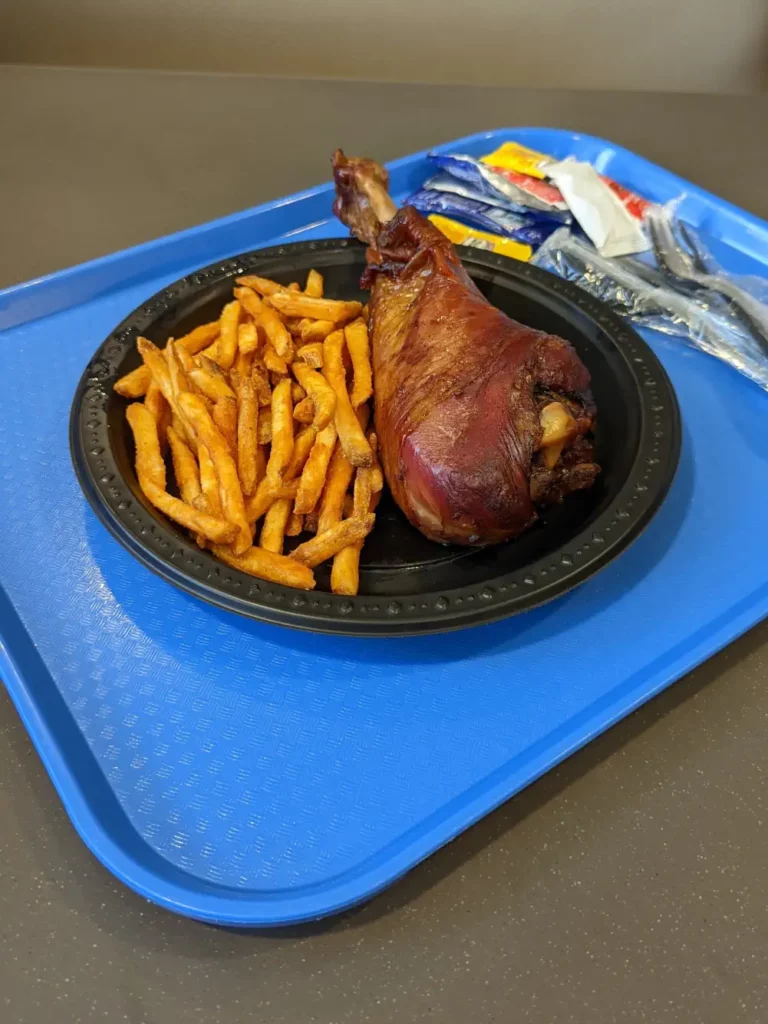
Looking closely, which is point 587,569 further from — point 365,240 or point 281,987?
point 365,240

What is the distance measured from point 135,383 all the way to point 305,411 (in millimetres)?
429

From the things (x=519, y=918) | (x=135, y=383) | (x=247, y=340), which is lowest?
(x=519, y=918)

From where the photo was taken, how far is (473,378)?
5.13 ft

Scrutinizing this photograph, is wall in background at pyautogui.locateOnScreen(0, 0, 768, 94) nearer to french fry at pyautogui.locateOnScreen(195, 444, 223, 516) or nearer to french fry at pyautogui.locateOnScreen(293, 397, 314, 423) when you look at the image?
french fry at pyautogui.locateOnScreen(293, 397, 314, 423)

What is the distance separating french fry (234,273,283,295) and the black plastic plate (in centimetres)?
7

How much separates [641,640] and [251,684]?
2.67ft

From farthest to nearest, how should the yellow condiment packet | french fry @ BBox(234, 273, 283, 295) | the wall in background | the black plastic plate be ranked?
1. the wall in background
2. the yellow condiment packet
3. french fry @ BBox(234, 273, 283, 295)
4. the black plastic plate

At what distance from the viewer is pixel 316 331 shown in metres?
1.90

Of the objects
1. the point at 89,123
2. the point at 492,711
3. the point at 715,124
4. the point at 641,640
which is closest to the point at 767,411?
the point at 641,640

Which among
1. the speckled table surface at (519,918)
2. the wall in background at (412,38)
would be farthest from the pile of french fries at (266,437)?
the wall in background at (412,38)

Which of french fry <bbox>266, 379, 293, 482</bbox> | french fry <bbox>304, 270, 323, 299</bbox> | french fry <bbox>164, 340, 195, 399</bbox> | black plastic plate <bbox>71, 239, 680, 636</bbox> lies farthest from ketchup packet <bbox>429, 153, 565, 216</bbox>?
french fry <bbox>164, 340, 195, 399</bbox>

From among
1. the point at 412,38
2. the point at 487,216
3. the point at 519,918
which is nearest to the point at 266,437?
the point at 519,918

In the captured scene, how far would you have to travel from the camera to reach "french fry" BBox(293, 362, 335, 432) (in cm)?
164

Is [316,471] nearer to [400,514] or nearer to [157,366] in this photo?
[400,514]
